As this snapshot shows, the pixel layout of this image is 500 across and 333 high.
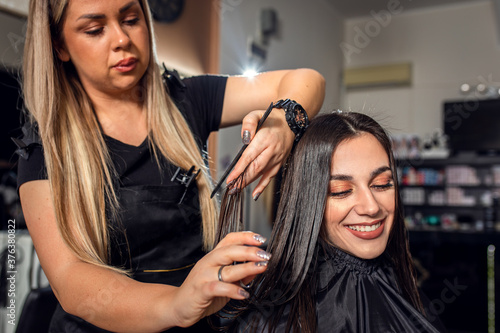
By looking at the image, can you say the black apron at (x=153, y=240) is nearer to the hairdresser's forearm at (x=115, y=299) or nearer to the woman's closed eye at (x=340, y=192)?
the hairdresser's forearm at (x=115, y=299)

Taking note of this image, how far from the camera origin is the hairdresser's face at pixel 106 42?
1013 millimetres

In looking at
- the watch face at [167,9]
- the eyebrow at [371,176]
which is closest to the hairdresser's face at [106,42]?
the eyebrow at [371,176]

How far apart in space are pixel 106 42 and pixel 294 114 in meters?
0.48

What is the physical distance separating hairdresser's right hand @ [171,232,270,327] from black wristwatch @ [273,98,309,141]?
0.39 meters

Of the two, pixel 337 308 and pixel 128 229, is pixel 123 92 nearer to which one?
pixel 128 229

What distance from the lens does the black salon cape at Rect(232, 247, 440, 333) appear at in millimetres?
1168

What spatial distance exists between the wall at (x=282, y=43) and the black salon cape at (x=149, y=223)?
2.67m

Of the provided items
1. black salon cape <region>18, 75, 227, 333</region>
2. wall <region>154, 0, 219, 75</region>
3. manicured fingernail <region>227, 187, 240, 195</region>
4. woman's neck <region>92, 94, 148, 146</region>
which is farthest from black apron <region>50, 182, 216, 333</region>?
wall <region>154, 0, 219, 75</region>

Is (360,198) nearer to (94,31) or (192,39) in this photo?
(94,31)

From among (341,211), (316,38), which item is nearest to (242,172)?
(341,211)

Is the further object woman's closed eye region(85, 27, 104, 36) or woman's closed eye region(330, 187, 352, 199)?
woman's closed eye region(330, 187, 352, 199)

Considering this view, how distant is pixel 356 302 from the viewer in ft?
3.98

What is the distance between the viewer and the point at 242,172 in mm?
873

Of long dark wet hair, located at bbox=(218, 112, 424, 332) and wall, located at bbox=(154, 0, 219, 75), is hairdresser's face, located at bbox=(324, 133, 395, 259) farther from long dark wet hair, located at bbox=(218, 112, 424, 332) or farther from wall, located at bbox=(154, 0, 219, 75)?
wall, located at bbox=(154, 0, 219, 75)
